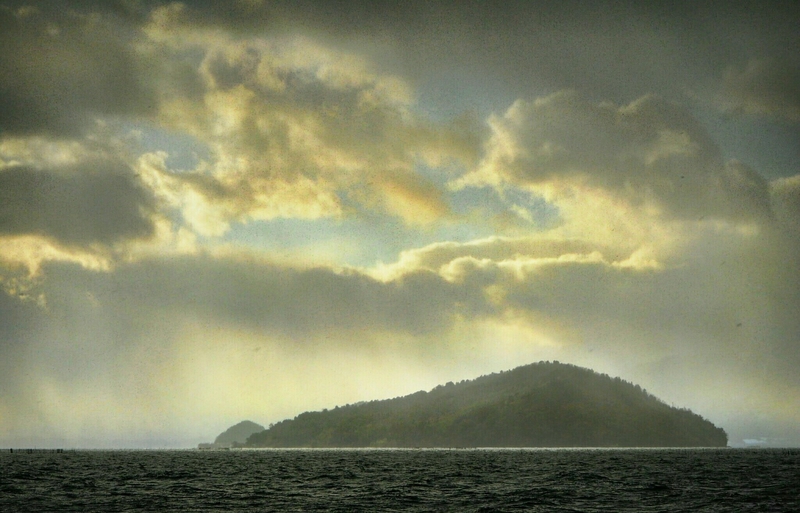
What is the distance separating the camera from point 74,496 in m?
83.1

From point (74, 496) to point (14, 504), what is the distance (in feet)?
36.9

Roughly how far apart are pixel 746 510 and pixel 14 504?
7291 cm

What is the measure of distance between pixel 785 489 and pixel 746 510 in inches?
1158

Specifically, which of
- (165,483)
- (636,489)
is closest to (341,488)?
(165,483)

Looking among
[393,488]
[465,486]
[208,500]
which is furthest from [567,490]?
[208,500]

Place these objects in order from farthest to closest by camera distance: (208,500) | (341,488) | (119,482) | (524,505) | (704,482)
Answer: (119,482) → (704,482) → (341,488) → (208,500) → (524,505)

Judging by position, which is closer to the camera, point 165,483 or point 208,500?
point 208,500

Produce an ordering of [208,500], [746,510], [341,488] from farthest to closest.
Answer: [341,488], [208,500], [746,510]

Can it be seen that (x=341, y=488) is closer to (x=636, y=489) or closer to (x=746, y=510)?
(x=636, y=489)

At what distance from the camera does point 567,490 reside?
295 ft

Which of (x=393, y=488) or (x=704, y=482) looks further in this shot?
(x=704, y=482)

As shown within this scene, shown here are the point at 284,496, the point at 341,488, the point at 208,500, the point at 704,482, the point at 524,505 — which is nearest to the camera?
the point at 524,505

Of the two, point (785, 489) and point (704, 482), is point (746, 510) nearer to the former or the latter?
point (785, 489)

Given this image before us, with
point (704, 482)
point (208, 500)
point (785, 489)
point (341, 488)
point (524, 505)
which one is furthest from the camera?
point (704, 482)
